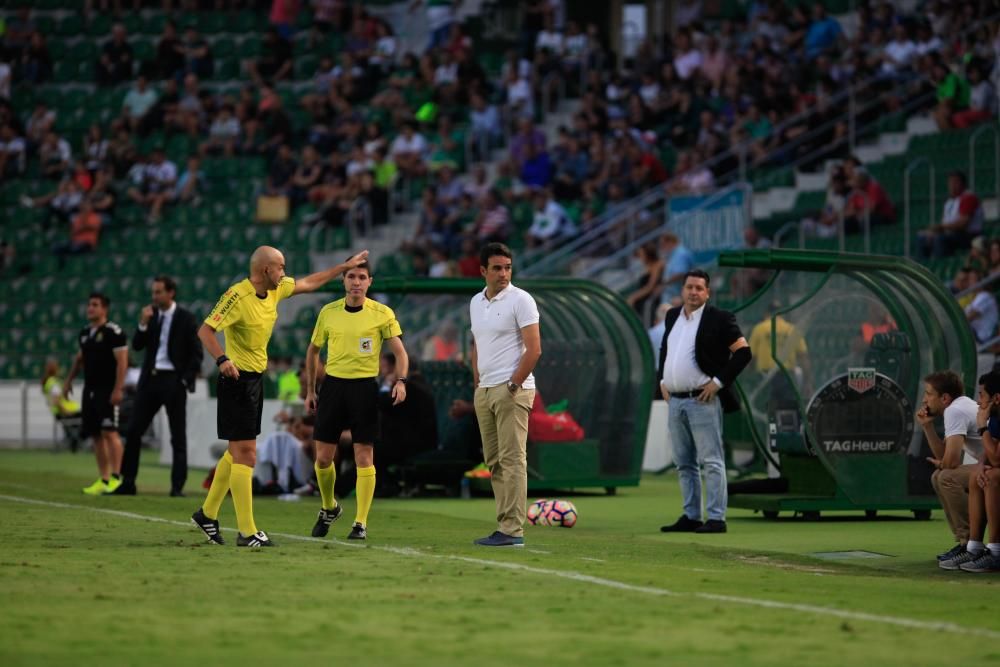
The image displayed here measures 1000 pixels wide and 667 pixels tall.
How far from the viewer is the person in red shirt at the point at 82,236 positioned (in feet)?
118

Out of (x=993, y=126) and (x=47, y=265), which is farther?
(x=47, y=265)

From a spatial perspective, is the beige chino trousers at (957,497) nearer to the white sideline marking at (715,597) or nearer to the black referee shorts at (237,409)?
the white sideline marking at (715,597)

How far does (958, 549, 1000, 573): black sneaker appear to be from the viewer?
11.8 meters

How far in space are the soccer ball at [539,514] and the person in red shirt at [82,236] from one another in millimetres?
22289

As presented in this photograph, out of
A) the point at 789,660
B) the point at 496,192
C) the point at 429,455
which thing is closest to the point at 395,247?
the point at 496,192

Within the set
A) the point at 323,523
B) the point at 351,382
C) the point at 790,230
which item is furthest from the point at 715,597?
the point at 790,230

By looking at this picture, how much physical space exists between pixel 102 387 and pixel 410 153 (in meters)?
15.8

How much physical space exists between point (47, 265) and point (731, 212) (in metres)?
15.0

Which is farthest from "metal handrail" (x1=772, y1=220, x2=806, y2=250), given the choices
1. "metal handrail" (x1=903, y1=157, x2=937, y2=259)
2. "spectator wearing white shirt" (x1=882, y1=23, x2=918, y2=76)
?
"spectator wearing white shirt" (x1=882, y1=23, x2=918, y2=76)

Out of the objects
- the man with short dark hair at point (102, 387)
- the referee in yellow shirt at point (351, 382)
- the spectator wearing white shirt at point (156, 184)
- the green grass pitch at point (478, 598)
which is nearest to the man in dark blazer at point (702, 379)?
the green grass pitch at point (478, 598)

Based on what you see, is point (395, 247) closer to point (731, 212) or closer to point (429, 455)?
point (731, 212)

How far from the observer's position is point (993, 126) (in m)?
25.3

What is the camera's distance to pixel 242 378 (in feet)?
41.9

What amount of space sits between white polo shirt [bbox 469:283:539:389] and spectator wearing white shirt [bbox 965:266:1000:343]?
10.1 m
